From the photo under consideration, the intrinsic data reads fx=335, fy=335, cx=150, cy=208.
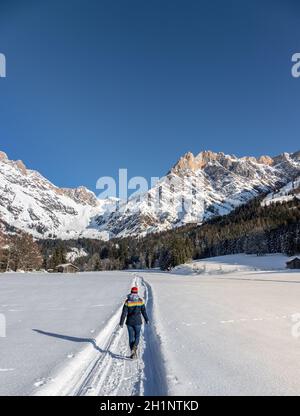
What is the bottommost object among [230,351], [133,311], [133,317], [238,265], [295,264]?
[230,351]

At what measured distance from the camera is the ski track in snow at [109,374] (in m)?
7.16

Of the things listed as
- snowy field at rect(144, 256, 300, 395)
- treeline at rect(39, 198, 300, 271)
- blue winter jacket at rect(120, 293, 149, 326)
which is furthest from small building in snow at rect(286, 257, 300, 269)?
blue winter jacket at rect(120, 293, 149, 326)

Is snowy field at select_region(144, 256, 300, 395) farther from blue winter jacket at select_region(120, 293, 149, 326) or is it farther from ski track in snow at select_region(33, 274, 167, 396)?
blue winter jacket at select_region(120, 293, 149, 326)

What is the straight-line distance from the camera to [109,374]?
331 inches

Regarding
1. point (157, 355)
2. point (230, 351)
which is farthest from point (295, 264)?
point (157, 355)

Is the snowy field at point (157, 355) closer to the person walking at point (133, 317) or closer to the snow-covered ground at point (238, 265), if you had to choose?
the person walking at point (133, 317)

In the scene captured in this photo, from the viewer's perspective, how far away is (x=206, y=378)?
7.70m

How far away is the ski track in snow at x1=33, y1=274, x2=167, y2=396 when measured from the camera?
23.5 ft

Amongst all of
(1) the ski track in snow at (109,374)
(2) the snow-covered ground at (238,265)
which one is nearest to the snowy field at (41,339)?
(1) the ski track in snow at (109,374)

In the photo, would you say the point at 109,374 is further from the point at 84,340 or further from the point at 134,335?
the point at 84,340
